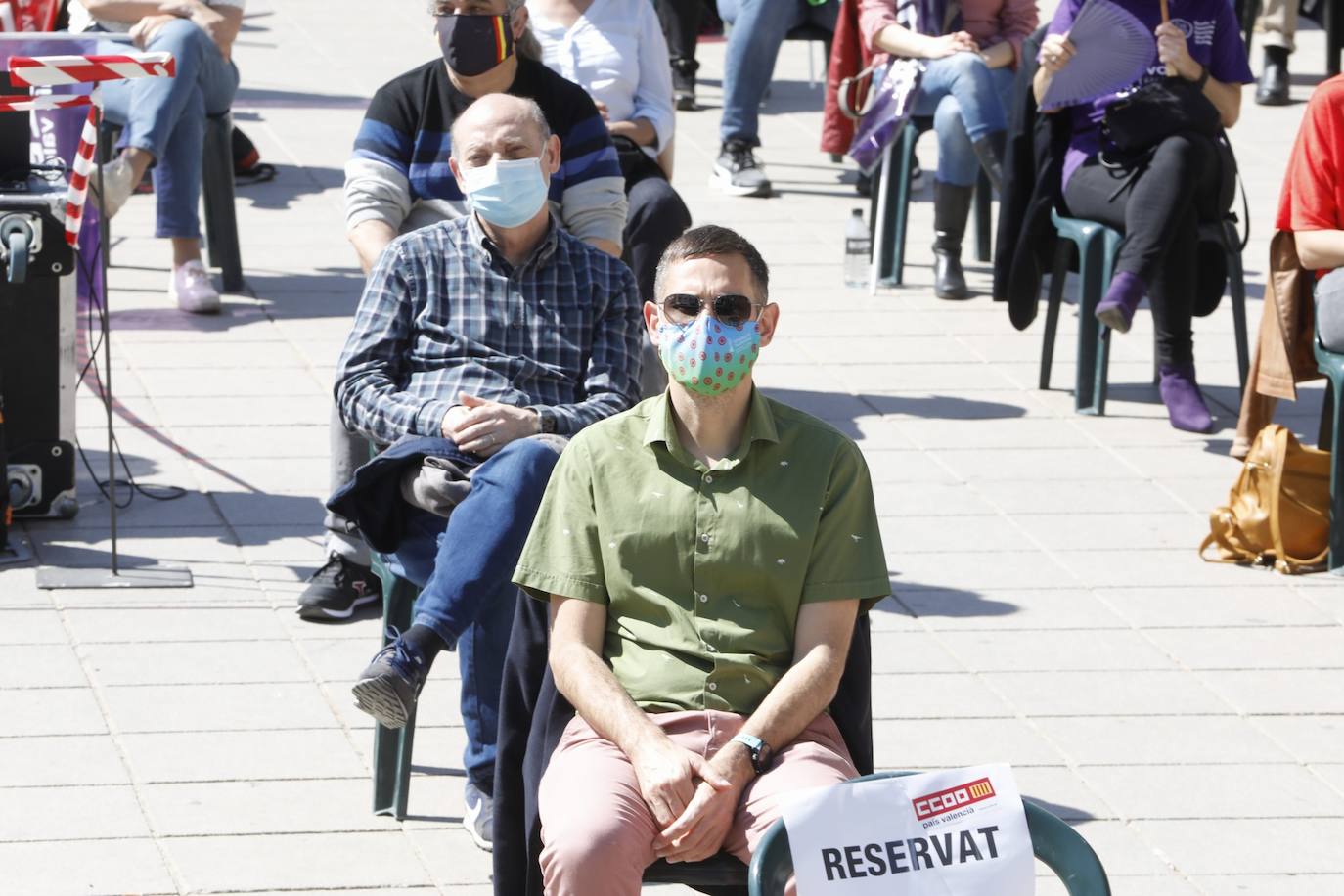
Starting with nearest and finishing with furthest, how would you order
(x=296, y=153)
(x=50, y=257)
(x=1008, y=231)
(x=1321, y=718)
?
(x=1321, y=718), (x=50, y=257), (x=1008, y=231), (x=296, y=153)

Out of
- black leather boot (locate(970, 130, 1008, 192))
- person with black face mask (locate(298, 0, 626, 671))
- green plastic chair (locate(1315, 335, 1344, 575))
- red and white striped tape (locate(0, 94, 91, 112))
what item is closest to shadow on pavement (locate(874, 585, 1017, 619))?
green plastic chair (locate(1315, 335, 1344, 575))

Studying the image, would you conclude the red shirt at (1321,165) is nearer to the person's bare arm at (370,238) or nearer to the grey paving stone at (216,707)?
the person's bare arm at (370,238)

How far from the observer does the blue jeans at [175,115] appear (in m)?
8.25

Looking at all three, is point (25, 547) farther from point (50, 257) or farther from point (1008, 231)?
point (1008, 231)

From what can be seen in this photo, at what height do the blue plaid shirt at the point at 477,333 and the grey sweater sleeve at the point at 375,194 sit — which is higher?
the grey sweater sleeve at the point at 375,194

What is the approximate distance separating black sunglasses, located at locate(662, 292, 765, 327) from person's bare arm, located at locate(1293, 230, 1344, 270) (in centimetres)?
298

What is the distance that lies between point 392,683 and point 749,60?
6.97 meters

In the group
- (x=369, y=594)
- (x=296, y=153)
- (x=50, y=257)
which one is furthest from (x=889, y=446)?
(x=296, y=153)

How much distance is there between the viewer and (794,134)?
1236 centimetres

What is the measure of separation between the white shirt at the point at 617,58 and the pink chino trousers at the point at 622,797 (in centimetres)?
386

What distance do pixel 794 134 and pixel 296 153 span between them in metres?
2.91

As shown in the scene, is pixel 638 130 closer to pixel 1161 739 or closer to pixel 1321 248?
pixel 1321 248

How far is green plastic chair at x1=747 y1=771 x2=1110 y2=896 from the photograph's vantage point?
9.41 ft

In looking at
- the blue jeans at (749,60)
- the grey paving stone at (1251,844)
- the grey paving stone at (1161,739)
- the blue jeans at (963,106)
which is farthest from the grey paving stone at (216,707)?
the blue jeans at (749,60)
